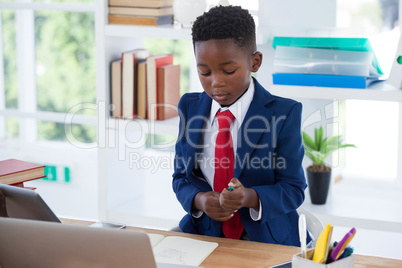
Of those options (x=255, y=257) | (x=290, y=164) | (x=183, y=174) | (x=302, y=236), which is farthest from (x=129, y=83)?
(x=302, y=236)

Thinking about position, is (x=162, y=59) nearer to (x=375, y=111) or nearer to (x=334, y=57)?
(x=334, y=57)

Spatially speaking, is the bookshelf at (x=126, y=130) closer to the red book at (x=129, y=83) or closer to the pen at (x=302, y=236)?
the red book at (x=129, y=83)

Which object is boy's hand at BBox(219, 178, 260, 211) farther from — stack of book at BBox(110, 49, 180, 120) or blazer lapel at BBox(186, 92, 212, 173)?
stack of book at BBox(110, 49, 180, 120)

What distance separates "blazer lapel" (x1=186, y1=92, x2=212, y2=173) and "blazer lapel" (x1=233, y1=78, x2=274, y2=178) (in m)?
0.12

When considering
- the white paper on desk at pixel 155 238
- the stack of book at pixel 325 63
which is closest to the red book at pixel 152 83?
the stack of book at pixel 325 63

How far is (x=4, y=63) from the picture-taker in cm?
358

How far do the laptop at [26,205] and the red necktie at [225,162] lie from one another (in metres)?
0.56

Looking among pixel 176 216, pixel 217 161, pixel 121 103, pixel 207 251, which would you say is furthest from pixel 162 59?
pixel 207 251

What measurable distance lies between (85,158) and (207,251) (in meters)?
2.25

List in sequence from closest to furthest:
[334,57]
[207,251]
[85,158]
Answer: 1. [207,251]
2. [334,57]
3. [85,158]

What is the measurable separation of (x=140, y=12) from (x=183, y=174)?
1.01 metres

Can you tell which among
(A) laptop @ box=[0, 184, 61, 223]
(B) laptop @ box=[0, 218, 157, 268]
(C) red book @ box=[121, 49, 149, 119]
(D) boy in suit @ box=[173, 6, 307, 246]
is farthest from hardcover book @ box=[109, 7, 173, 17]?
A: (B) laptop @ box=[0, 218, 157, 268]

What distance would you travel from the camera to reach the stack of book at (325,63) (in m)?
2.23

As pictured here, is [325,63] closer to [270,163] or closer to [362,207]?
[362,207]
